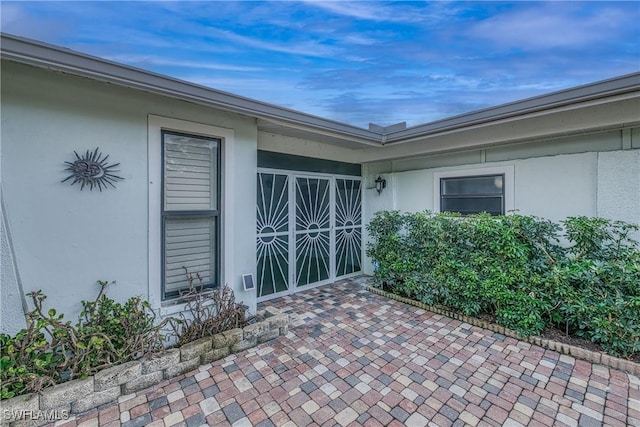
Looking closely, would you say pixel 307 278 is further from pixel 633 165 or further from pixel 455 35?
pixel 455 35

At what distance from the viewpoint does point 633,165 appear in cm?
378

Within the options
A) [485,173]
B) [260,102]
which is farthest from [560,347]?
[260,102]

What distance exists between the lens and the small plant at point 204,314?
338cm

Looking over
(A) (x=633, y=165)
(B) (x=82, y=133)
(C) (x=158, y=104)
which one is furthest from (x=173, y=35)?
(A) (x=633, y=165)

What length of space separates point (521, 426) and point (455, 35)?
646 cm

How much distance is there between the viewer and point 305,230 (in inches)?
236

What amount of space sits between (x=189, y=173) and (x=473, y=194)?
5131mm

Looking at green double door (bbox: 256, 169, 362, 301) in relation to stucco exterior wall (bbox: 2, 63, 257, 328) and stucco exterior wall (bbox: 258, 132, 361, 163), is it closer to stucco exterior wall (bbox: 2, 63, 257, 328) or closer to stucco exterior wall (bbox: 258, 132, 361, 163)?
stucco exterior wall (bbox: 258, 132, 361, 163)

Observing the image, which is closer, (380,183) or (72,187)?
(72,187)

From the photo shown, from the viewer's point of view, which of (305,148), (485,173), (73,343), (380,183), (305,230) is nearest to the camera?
(73,343)

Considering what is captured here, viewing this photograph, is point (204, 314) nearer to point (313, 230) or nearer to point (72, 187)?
point (72, 187)

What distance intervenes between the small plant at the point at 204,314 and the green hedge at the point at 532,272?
324 cm

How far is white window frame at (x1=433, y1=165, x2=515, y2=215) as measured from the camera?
4992 mm

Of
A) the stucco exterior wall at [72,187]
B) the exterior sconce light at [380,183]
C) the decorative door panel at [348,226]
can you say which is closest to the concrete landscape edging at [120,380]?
the stucco exterior wall at [72,187]
